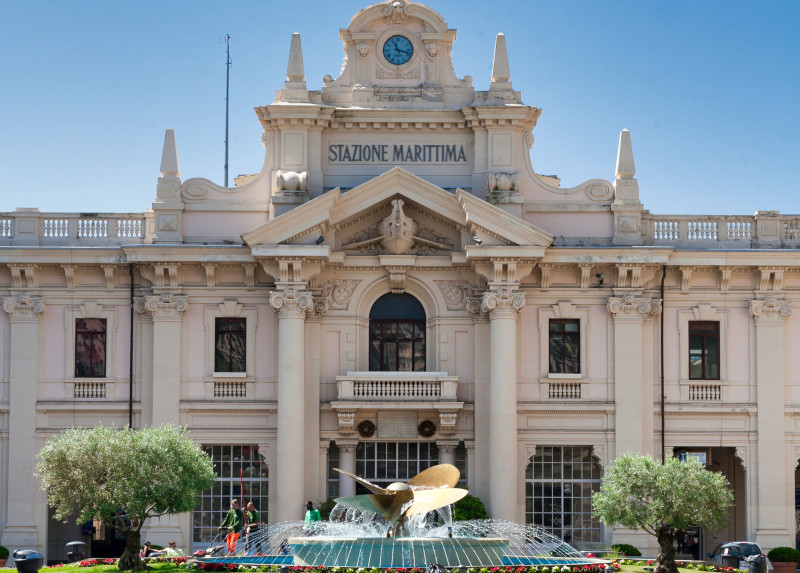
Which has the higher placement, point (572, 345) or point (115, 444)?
point (572, 345)

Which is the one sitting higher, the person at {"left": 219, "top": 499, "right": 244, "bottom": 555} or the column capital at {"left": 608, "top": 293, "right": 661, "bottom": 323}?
the column capital at {"left": 608, "top": 293, "right": 661, "bottom": 323}

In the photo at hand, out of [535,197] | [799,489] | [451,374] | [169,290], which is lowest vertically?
[799,489]

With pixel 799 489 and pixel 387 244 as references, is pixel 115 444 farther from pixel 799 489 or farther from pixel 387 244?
pixel 799 489

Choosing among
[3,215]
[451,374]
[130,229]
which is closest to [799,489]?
[451,374]

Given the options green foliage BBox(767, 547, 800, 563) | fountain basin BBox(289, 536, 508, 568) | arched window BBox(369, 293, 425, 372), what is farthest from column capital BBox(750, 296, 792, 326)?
fountain basin BBox(289, 536, 508, 568)

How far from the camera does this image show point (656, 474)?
3834 centimetres

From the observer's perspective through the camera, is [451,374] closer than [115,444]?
No

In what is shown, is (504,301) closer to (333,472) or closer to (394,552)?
(333,472)

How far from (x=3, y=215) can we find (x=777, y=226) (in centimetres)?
2890

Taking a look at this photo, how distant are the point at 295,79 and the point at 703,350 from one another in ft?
59.6

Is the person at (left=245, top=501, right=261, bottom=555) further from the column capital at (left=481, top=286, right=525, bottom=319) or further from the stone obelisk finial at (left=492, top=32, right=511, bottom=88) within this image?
the stone obelisk finial at (left=492, top=32, right=511, bottom=88)

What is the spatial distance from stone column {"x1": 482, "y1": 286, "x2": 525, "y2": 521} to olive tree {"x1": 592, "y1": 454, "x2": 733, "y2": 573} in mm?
6138

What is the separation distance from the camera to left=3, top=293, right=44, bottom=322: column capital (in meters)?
46.9

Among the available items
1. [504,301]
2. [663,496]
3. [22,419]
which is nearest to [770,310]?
[504,301]
